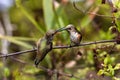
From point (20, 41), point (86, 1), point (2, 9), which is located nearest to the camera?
point (20, 41)

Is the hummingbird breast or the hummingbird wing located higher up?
the hummingbird breast

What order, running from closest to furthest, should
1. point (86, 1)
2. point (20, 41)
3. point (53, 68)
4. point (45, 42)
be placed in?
1. point (45, 42)
2. point (53, 68)
3. point (20, 41)
4. point (86, 1)

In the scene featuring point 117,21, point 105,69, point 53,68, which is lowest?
point 53,68

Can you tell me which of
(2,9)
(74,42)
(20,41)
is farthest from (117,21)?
(2,9)

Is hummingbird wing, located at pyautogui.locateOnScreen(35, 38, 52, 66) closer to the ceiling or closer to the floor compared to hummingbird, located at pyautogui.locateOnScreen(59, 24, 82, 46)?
closer to the floor

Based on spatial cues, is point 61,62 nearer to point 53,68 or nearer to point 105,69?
point 53,68

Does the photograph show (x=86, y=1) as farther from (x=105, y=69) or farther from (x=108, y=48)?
(x=105, y=69)

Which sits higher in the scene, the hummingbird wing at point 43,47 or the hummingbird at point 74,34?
the hummingbird at point 74,34

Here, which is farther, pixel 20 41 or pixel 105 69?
pixel 20 41

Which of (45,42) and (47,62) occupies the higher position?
(45,42)

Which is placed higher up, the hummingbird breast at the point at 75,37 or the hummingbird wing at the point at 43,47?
the hummingbird breast at the point at 75,37
